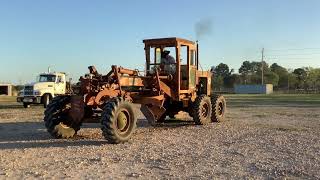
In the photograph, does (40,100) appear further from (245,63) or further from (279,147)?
(245,63)

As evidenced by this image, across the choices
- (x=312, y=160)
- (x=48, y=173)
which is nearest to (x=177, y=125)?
(x=312, y=160)

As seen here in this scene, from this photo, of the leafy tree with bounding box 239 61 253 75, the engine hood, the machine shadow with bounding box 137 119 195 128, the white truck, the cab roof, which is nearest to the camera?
the cab roof

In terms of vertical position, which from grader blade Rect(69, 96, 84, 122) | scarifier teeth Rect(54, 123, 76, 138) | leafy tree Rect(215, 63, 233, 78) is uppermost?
leafy tree Rect(215, 63, 233, 78)

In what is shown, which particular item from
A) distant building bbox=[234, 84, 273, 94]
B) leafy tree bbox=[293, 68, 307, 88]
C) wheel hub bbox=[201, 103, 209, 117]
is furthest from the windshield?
leafy tree bbox=[293, 68, 307, 88]

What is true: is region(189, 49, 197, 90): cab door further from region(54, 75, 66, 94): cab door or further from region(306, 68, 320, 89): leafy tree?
region(306, 68, 320, 89): leafy tree

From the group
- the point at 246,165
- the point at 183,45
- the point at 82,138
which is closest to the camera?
the point at 246,165

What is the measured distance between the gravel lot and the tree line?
112 metres

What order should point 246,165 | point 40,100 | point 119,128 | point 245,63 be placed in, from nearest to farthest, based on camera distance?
point 246,165 → point 119,128 → point 40,100 → point 245,63

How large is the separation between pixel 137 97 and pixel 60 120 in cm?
260

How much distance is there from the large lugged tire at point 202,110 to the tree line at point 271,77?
108m

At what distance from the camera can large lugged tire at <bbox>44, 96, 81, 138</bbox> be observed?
14.3m

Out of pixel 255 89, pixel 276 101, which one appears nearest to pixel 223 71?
pixel 255 89

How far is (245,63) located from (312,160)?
149102mm

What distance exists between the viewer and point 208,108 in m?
19.0
